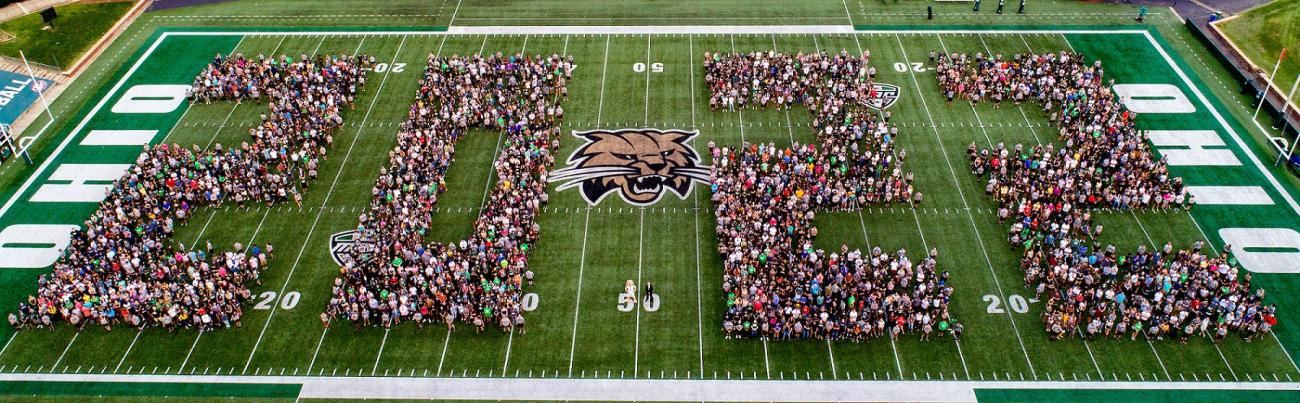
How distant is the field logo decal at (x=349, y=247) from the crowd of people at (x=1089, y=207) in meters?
25.4

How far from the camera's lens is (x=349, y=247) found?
35906 mm

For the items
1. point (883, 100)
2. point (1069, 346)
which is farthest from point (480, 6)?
point (1069, 346)

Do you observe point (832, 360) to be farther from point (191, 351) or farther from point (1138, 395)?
point (191, 351)

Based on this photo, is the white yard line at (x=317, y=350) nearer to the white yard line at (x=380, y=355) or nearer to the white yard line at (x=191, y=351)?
the white yard line at (x=380, y=355)

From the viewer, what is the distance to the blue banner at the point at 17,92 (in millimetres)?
46156

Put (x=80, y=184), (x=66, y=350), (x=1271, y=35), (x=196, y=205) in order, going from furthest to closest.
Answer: (x=1271, y=35)
(x=80, y=184)
(x=196, y=205)
(x=66, y=350)

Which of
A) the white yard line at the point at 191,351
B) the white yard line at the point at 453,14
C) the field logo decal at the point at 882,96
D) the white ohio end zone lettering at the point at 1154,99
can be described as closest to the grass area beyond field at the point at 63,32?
the white yard line at the point at 453,14

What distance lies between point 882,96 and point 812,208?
451 inches

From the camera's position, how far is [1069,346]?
30.8m

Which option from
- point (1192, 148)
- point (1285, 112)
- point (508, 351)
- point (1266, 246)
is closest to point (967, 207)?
point (1266, 246)

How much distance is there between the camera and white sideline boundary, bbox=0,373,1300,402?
2927 cm

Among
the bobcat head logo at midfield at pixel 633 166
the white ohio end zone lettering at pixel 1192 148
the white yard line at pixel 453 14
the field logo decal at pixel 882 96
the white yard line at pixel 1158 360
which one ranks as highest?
the white yard line at pixel 453 14

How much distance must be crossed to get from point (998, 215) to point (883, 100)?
1052cm

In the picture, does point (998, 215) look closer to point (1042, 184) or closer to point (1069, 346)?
point (1042, 184)
